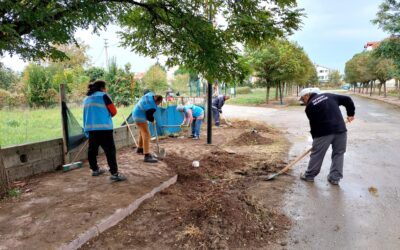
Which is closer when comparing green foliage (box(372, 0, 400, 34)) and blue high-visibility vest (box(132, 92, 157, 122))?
blue high-visibility vest (box(132, 92, 157, 122))

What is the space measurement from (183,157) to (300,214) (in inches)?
146

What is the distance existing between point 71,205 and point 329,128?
4.29m

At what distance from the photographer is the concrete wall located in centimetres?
524

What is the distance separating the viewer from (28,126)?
700cm

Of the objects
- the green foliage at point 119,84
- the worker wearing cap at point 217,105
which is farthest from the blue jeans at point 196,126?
the green foliage at point 119,84

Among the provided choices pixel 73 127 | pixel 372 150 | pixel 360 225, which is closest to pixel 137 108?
pixel 73 127

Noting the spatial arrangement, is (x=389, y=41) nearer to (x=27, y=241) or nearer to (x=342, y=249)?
(x=342, y=249)

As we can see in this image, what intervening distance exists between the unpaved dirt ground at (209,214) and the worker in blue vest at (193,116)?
117 inches

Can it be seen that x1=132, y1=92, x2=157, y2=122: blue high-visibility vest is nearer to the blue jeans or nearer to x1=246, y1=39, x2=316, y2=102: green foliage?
the blue jeans

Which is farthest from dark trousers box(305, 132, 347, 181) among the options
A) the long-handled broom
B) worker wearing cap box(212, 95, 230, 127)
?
worker wearing cap box(212, 95, 230, 127)

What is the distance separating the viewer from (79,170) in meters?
6.04

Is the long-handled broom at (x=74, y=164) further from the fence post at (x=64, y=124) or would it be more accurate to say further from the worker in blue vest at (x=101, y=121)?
the worker in blue vest at (x=101, y=121)

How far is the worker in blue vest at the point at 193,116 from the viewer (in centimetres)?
979

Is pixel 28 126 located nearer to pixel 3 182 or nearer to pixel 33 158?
pixel 33 158
